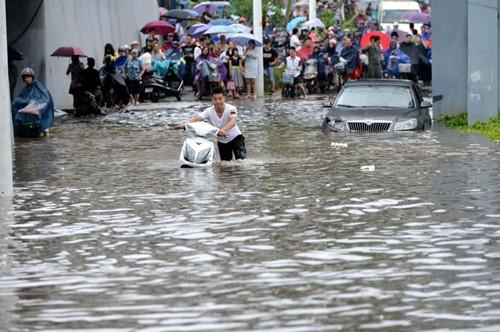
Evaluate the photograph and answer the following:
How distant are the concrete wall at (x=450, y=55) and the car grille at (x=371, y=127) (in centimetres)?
499

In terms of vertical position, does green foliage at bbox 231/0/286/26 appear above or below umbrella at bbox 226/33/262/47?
above

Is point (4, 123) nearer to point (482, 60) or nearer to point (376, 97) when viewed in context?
point (376, 97)

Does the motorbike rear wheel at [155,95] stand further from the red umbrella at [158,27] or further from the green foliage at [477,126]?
the green foliage at [477,126]

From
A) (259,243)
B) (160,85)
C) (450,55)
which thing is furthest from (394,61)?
(259,243)

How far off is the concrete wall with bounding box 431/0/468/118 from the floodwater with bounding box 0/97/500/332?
8466 mm

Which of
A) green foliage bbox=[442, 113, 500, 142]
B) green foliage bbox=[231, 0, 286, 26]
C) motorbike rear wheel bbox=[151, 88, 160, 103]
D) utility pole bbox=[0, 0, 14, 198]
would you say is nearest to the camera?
utility pole bbox=[0, 0, 14, 198]

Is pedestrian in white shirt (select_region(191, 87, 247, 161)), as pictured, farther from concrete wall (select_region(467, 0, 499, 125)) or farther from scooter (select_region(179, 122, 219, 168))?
concrete wall (select_region(467, 0, 499, 125))

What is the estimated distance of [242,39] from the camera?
148 ft

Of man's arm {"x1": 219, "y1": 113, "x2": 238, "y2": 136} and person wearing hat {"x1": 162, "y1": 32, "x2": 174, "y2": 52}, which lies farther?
person wearing hat {"x1": 162, "y1": 32, "x2": 174, "y2": 52}

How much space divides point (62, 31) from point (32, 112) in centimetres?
1133

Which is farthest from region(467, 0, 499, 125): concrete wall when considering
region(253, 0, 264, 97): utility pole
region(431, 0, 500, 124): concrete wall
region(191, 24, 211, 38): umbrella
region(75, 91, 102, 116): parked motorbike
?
region(191, 24, 211, 38): umbrella

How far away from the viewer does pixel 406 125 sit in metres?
27.8

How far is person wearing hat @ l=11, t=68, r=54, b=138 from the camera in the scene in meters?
29.6

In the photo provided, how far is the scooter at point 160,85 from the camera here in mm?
43219
